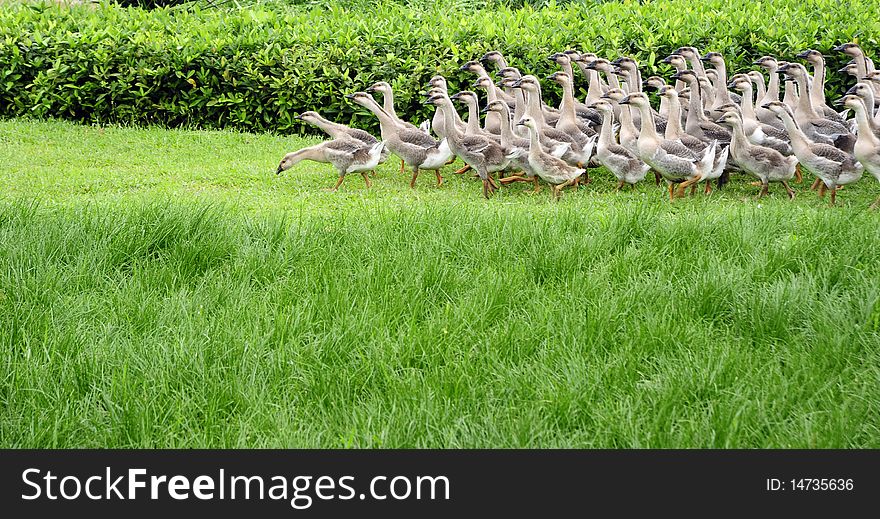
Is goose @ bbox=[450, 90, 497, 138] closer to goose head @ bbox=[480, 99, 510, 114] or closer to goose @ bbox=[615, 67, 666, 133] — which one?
goose head @ bbox=[480, 99, 510, 114]

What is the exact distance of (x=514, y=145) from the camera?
314 inches

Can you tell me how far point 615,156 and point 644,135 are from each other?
1.14 feet

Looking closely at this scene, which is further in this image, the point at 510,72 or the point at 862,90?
the point at 510,72

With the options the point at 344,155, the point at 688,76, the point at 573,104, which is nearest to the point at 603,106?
the point at 573,104

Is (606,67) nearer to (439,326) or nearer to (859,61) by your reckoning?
(859,61)

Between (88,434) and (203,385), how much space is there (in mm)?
518

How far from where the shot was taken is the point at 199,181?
8.52 meters

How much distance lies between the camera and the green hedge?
421 inches

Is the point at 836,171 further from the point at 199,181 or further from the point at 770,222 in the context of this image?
the point at 199,181

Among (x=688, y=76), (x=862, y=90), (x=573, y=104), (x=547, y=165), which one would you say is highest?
(x=862, y=90)

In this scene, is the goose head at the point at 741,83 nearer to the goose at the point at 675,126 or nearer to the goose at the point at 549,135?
the goose at the point at 675,126

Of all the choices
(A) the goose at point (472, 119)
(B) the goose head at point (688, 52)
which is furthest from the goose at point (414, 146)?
(B) the goose head at point (688, 52)

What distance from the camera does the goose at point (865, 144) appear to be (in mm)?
6926

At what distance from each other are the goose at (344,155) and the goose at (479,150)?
27.4 inches
